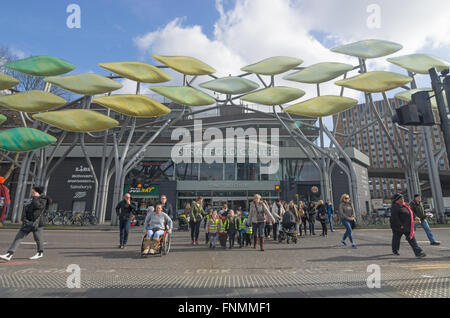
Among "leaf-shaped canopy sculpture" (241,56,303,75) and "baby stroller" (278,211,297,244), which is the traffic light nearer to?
"baby stroller" (278,211,297,244)

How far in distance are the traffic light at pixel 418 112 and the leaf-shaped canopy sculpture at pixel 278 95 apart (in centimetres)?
1715

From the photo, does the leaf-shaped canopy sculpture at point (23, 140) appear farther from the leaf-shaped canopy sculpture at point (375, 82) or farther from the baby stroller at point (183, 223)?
the leaf-shaped canopy sculpture at point (375, 82)

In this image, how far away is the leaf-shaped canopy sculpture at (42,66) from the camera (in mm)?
21548

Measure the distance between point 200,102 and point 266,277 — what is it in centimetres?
1962

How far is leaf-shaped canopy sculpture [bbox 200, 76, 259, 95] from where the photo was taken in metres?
23.2

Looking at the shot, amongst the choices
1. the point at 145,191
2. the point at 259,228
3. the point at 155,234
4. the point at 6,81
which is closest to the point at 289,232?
the point at 259,228

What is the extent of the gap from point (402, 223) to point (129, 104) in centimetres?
2005

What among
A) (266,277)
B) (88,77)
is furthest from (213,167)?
(266,277)

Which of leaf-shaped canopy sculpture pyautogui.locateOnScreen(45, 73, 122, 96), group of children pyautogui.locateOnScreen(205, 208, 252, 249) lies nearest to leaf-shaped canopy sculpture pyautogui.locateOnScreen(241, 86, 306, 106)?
leaf-shaped canopy sculpture pyautogui.locateOnScreen(45, 73, 122, 96)

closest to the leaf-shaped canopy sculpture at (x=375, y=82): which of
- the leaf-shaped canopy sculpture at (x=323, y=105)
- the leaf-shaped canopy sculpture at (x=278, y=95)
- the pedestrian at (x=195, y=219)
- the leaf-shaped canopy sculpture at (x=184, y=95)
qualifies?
the leaf-shaped canopy sculpture at (x=323, y=105)

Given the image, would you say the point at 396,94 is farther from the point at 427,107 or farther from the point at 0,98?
the point at 0,98

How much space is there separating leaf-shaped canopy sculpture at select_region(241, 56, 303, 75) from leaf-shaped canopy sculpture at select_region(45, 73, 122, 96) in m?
11.9

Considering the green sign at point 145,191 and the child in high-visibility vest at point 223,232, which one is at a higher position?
the green sign at point 145,191

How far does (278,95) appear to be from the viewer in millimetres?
21797
